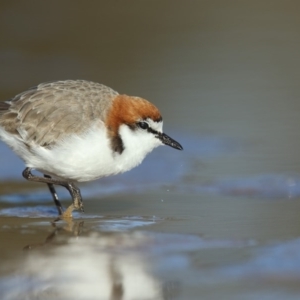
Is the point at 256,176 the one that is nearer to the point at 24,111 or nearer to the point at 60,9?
the point at 24,111

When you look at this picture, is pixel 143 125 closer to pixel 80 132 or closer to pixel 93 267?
pixel 80 132

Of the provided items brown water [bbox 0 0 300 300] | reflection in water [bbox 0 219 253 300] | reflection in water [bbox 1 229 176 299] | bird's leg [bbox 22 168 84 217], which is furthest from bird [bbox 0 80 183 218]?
reflection in water [bbox 1 229 176 299]

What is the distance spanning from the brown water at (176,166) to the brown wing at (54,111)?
2.63 ft

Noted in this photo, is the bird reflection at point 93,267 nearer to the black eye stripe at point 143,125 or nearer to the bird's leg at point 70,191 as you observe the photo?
the bird's leg at point 70,191

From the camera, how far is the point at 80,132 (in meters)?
7.98

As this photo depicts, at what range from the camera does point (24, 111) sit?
333 inches

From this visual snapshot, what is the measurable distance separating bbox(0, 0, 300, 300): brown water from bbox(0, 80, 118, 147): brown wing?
2.63ft

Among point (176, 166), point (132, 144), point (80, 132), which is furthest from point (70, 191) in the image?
point (176, 166)

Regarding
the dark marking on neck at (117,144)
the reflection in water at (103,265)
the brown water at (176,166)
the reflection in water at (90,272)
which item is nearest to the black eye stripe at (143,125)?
the dark marking on neck at (117,144)

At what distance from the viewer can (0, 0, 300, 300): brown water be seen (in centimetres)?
618

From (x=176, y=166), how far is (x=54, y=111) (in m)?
2.43

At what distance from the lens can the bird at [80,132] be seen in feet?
26.1

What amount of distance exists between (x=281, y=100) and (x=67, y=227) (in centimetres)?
632

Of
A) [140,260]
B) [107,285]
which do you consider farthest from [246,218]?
[107,285]
